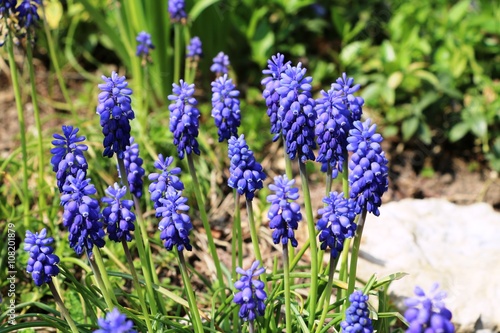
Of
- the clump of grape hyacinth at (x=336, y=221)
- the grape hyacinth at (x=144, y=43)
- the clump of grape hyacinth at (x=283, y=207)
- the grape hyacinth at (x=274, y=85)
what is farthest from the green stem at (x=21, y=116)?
the clump of grape hyacinth at (x=336, y=221)

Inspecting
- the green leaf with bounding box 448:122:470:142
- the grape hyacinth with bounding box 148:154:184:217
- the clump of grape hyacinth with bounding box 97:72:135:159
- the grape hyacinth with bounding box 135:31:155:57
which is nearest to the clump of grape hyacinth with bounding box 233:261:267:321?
the grape hyacinth with bounding box 148:154:184:217

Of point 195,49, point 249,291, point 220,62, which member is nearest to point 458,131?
point 195,49

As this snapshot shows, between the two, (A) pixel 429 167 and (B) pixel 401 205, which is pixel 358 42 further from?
(B) pixel 401 205

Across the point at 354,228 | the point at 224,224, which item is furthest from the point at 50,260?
the point at 224,224

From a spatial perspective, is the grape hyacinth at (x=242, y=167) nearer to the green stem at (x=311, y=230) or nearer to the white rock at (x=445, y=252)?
the green stem at (x=311, y=230)

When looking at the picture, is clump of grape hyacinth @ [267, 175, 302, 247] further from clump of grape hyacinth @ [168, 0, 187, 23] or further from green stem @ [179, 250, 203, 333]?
clump of grape hyacinth @ [168, 0, 187, 23]
